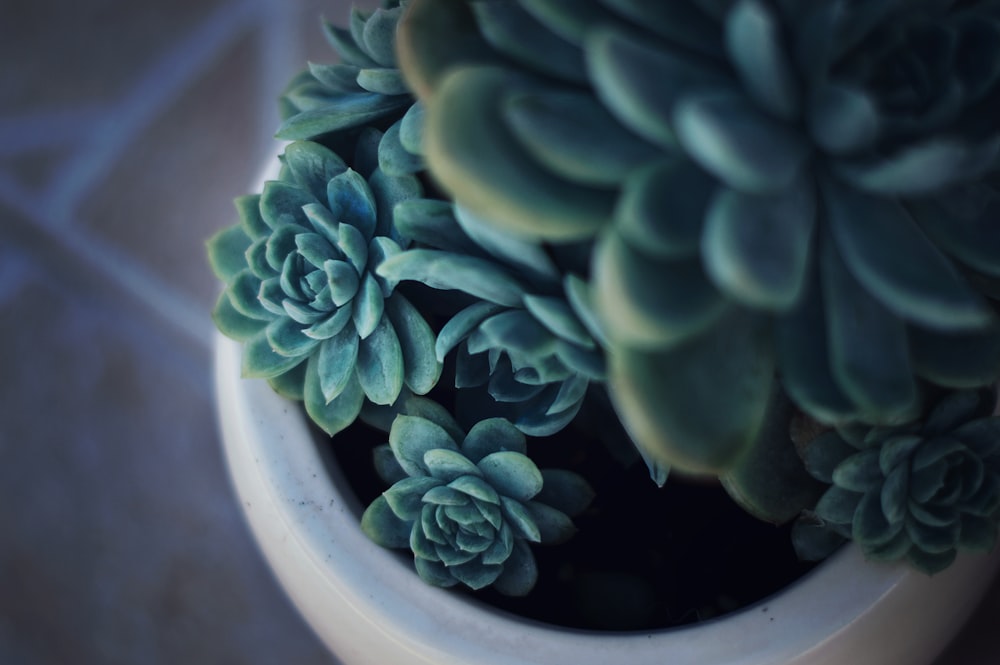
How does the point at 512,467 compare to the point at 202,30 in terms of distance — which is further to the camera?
the point at 202,30

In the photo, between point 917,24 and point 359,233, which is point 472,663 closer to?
point 359,233

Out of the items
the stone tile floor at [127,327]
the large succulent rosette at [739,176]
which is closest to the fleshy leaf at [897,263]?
the large succulent rosette at [739,176]

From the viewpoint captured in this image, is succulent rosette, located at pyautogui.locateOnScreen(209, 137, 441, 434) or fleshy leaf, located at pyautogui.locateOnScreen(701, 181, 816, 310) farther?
succulent rosette, located at pyautogui.locateOnScreen(209, 137, 441, 434)

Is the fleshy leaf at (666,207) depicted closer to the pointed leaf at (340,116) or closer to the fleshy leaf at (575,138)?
the fleshy leaf at (575,138)

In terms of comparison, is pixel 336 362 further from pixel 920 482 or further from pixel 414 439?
pixel 920 482

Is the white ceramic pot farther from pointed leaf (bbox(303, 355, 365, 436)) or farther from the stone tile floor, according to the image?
the stone tile floor

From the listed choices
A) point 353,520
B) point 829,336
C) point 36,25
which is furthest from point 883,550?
point 36,25

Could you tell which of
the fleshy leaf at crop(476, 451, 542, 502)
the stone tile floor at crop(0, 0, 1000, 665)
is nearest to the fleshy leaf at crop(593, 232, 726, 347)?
the fleshy leaf at crop(476, 451, 542, 502)

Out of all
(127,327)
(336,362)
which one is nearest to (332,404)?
(336,362)
